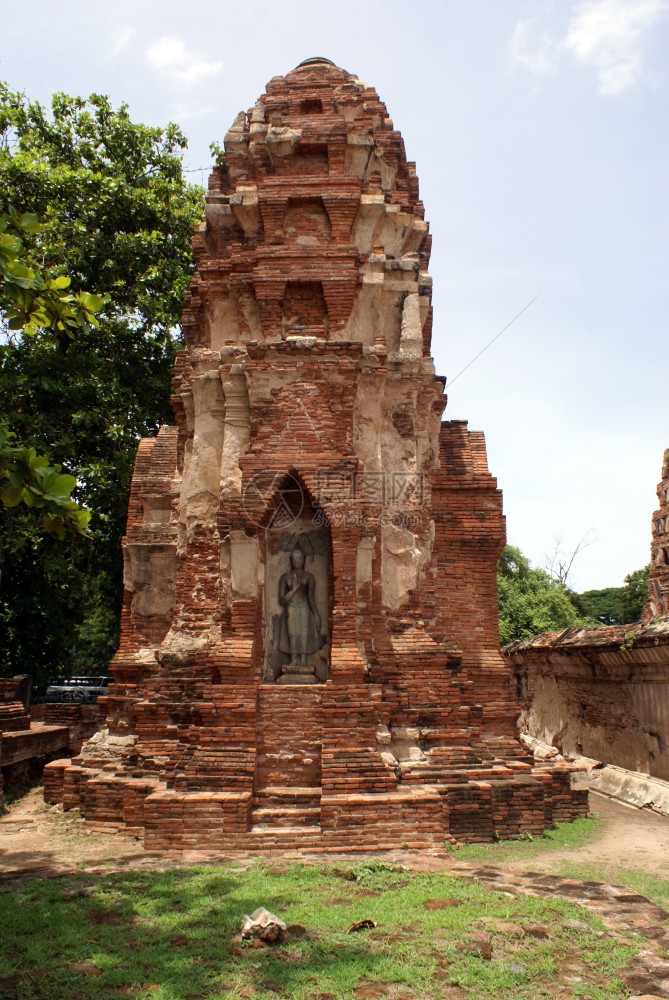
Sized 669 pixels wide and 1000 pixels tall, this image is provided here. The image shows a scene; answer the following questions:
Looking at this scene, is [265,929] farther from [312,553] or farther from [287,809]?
[312,553]

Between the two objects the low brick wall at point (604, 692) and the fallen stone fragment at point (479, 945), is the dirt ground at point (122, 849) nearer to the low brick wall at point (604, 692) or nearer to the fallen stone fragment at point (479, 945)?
the low brick wall at point (604, 692)

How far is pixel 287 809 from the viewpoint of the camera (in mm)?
7711

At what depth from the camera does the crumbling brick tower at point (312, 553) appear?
25.8ft

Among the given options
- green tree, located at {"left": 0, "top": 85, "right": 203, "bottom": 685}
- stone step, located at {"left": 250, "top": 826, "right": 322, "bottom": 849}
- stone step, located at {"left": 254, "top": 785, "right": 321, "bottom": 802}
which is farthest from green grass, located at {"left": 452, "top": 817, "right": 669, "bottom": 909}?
green tree, located at {"left": 0, "top": 85, "right": 203, "bottom": 685}

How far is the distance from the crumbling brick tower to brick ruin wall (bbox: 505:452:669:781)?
254cm

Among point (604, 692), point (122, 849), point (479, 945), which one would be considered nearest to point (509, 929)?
point (479, 945)

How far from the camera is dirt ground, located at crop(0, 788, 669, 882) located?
6.93 metres

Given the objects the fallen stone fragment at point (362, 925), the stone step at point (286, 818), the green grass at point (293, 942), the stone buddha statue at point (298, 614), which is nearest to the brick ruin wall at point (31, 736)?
the stone step at point (286, 818)

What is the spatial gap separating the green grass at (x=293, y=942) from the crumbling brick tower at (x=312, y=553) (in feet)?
4.76

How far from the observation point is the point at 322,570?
943 centimetres

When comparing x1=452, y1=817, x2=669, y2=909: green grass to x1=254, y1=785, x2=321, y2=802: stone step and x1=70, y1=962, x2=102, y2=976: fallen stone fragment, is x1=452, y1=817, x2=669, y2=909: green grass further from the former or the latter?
x1=70, y1=962, x2=102, y2=976: fallen stone fragment

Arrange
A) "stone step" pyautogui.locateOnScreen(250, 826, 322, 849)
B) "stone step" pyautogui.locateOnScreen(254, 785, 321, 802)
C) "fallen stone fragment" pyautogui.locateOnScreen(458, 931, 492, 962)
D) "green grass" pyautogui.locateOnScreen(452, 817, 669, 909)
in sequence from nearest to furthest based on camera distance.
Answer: "fallen stone fragment" pyautogui.locateOnScreen(458, 931, 492, 962) → "green grass" pyautogui.locateOnScreen(452, 817, 669, 909) → "stone step" pyautogui.locateOnScreen(250, 826, 322, 849) → "stone step" pyautogui.locateOnScreen(254, 785, 321, 802)

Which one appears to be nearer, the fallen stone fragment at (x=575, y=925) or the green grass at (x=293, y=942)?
the green grass at (x=293, y=942)

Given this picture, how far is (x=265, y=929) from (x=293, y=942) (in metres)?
0.19
